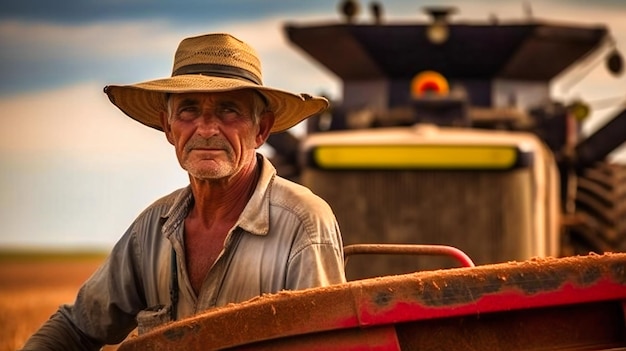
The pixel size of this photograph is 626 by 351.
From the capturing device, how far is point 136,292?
14.0 feet

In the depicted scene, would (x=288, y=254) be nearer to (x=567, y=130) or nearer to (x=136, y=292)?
(x=136, y=292)

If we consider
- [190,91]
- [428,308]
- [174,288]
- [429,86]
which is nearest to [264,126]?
[190,91]

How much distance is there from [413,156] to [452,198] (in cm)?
41

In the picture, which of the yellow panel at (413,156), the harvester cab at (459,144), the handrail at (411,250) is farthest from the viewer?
the harvester cab at (459,144)

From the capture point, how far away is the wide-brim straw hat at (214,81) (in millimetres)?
4035

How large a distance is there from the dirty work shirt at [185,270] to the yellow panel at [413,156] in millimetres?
5483

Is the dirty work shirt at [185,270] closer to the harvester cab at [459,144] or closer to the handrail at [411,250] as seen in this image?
the handrail at [411,250]

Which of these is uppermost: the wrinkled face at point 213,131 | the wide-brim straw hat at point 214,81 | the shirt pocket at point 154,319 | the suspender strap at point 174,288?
the wide-brim straw hat at point 214,81

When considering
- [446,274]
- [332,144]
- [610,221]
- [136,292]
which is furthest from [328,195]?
[446,274]

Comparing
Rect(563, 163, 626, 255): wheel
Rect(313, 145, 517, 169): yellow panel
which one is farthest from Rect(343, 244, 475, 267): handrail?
Rect(563, 163, 626, 255): wheel

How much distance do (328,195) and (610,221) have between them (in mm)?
2668

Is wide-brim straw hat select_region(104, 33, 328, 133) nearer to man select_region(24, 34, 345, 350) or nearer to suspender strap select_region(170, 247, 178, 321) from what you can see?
man select_region(24, 34, 345, 350)

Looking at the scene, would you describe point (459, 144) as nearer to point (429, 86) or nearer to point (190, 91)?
point (429, 86)

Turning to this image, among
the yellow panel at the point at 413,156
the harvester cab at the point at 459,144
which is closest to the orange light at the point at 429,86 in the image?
the harvester cab at the point at 459,144
